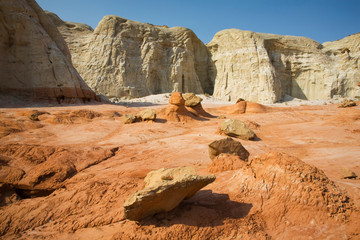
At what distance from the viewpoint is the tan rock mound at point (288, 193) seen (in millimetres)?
2066

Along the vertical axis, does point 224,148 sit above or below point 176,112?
below

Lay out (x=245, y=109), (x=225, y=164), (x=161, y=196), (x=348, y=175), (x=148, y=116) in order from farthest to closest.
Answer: (x=245, y=109), (x=148, y=116), (x=225, y=164), (x=348, y=175), (x=161, y=196)

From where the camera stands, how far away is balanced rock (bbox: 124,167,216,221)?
195 cm

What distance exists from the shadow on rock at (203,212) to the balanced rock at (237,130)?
4179mm

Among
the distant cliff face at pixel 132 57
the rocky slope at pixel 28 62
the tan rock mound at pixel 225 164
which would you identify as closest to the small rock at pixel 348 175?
the tan rock mound at pixel 225 164

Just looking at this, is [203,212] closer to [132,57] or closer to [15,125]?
[15,125]

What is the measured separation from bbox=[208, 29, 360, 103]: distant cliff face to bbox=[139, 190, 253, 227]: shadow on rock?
2139 centimetres

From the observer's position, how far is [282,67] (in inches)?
947

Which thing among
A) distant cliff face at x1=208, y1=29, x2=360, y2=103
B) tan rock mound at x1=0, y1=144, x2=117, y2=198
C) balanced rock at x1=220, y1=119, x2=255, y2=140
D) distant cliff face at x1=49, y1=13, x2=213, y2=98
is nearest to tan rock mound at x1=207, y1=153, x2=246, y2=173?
tan rock mound at x1=0, y1=144, x2=117, y2=198

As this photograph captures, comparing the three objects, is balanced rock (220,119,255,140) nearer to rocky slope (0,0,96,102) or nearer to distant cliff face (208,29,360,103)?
rocky slope (0,0,96,102)

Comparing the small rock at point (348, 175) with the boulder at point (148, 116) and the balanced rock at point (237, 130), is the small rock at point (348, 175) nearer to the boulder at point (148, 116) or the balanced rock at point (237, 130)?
the balanced rock at point (237, 130)

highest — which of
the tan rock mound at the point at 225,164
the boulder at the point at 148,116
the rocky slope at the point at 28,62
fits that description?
the rocky slope at the point at 28,62

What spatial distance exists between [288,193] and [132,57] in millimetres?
21637

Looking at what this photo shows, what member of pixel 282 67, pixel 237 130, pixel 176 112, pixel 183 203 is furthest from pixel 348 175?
pixel 282 67
